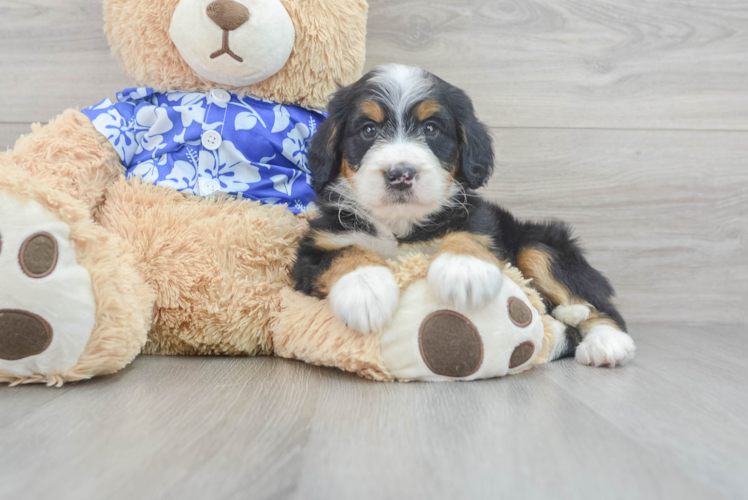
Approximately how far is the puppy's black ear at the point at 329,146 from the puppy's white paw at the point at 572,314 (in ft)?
Result: 2.96

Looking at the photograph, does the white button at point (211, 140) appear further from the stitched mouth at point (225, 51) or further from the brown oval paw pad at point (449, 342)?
the brown oval paw pad at point (449, 342)

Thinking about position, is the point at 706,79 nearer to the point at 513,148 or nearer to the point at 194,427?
the point at 513,148

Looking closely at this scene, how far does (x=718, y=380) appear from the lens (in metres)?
1.61

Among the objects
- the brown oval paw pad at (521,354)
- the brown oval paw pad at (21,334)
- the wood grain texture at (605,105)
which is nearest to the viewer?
the brown oval paw pad at (21,334)

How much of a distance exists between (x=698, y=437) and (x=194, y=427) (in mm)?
1010

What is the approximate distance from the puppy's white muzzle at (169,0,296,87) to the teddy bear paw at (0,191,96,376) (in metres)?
0.71

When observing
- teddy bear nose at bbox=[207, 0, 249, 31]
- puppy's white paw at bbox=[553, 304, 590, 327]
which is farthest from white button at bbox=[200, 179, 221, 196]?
puppy's white paw at bbox=[553, 304, 590, 327]

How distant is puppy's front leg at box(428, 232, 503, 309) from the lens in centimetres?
139

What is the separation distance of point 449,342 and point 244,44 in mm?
1111

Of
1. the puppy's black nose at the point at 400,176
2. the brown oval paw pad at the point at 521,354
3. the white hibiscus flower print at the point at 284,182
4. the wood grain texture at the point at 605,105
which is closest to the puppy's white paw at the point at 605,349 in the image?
the brown oval paw pad at the point at 521,354

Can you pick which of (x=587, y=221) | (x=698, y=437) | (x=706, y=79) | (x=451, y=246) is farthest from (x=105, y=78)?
(x=706, y=79)

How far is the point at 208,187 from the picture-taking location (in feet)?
6.05

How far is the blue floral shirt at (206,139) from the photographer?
1.85 metres

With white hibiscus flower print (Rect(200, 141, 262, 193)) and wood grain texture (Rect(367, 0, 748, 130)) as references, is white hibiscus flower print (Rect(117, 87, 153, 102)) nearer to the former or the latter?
white hibiscus flower print (Rect(200, 141, 262, 193))
